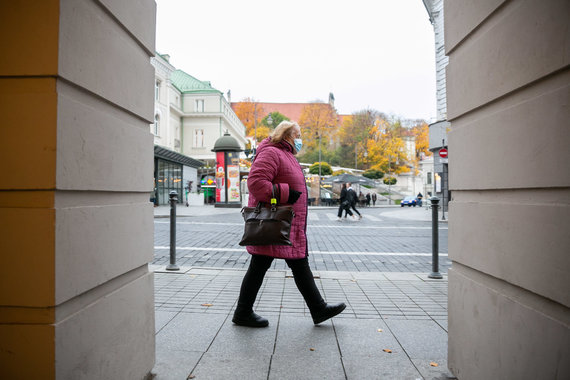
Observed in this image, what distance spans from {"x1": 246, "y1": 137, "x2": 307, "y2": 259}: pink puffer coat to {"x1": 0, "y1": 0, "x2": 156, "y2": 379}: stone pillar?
1.30m

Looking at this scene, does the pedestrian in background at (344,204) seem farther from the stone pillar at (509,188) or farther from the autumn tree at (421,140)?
the autumn tree at (421,140)

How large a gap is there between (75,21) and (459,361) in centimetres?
261

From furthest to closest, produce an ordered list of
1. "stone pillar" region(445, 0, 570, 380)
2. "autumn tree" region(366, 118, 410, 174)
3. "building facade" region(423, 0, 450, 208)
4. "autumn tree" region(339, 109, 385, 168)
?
"autumn tree" region(339, 109, 385, 168), "autumn tree" region(366, 118, 410, 174), "building facade" region(423, 0, 450, 208), "stone pillar" region(445, 0, 570, 380)

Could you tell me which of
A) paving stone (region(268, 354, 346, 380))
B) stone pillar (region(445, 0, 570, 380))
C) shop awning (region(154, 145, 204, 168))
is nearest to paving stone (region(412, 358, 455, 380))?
stone pillar (region(445, 0, 570, 380))

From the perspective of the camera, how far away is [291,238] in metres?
3.30

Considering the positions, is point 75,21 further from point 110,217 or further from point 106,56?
point 110,217

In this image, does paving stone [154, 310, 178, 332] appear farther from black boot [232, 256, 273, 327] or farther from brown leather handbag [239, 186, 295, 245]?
brown leather handbag [239, 186, 295, 245]

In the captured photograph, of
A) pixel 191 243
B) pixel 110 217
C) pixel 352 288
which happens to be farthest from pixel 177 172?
pixel 110 217

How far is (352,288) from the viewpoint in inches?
190

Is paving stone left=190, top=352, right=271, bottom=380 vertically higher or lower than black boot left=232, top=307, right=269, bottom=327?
lower

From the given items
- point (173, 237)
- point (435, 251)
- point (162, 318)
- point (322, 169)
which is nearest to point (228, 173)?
point (173, 237)

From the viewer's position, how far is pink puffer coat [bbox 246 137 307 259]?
10.5 ft

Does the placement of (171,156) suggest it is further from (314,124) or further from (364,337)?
(314,124)

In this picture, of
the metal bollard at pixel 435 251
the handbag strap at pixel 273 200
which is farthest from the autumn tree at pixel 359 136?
the handbag strap at pixel 273 200
